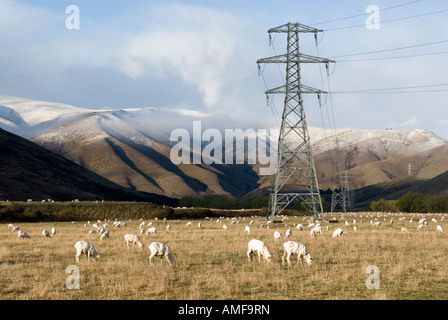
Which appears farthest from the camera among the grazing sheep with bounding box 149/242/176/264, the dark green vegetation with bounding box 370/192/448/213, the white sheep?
the dark green vegetation with bounding box 370/192/448/213

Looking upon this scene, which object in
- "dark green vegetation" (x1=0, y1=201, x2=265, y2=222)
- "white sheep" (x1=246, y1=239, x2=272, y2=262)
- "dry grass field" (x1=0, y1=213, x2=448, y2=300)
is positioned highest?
"dark green vegetation" (x1=0, y1=201, x2=265, y2=222)

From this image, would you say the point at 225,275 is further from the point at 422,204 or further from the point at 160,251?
the point at 422,204

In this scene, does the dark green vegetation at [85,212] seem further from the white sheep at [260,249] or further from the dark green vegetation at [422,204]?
the dark green vegetation at [422,204]

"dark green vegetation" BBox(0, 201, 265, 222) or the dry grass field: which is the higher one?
"dark green vegetation" BBox(0, 201, 265, 222)

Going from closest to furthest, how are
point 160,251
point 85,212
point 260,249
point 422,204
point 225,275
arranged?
point 225,275
point 160,251
point 260,249
point 85,212
point 422,204

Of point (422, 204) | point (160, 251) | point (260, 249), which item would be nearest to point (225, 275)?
point (160, 251)

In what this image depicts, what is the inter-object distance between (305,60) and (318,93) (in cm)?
441

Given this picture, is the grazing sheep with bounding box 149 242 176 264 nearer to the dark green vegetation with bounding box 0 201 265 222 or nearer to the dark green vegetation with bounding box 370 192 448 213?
the dark green vegetation with bounding box 0 201 265 222

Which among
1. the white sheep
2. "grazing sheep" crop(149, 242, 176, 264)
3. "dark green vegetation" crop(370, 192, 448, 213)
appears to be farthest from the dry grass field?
"dark green vegetation" crop(370, 192, 448, 213)

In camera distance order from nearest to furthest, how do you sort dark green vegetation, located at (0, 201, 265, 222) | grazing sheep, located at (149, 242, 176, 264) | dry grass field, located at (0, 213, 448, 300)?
dry grass field, located at (0, 213, 448, 300) < grazing sheep, located at (149, 242, 176, 264) < dark green vegetation, located at (0, 201, 265, 222)

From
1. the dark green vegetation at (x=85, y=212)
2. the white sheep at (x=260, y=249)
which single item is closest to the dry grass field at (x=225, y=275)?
the white sheep at (x=260, y=249)

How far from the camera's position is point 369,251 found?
2889 cm
